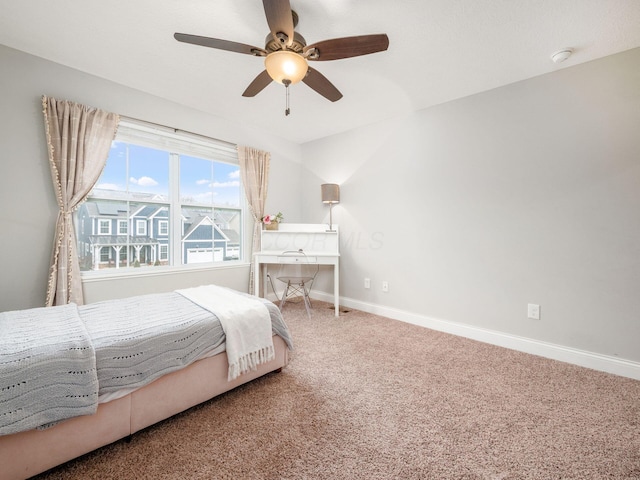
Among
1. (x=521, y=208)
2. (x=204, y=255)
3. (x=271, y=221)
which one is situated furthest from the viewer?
(x=271, y=221)

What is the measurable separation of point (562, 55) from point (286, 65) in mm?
2121

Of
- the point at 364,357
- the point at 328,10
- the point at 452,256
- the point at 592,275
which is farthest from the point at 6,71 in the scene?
the point at 592,275

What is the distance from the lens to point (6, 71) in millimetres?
2184

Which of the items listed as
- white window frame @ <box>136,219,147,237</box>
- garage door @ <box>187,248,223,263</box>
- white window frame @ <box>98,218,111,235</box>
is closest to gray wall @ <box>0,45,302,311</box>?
white window frame @ <box>98,218,111,235</box>

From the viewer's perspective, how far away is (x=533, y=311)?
2.50 metres

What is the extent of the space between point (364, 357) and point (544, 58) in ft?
9.27

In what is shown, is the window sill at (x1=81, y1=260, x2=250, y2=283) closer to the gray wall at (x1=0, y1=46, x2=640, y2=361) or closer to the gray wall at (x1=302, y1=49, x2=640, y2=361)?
the gray wall at (x1=0, y1=46, x2=640, y2=361)

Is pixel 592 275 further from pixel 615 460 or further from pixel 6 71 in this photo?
pixel 6 71

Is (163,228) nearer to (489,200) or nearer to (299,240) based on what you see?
(299,240)

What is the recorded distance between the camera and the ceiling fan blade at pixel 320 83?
193 cm

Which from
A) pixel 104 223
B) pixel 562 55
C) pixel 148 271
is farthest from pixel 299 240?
pixel 562 55

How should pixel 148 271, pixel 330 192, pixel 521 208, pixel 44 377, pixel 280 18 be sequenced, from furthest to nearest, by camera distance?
1. pixel 330 192
2. pixel 148 271
3. pixel 521 208
4. pixel 280 18
5. pixel 44 377

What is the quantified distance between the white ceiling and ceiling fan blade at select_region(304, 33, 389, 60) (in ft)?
0.94

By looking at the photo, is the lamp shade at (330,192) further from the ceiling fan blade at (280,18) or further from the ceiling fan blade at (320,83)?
the ceiling fan blade at (280,18)
